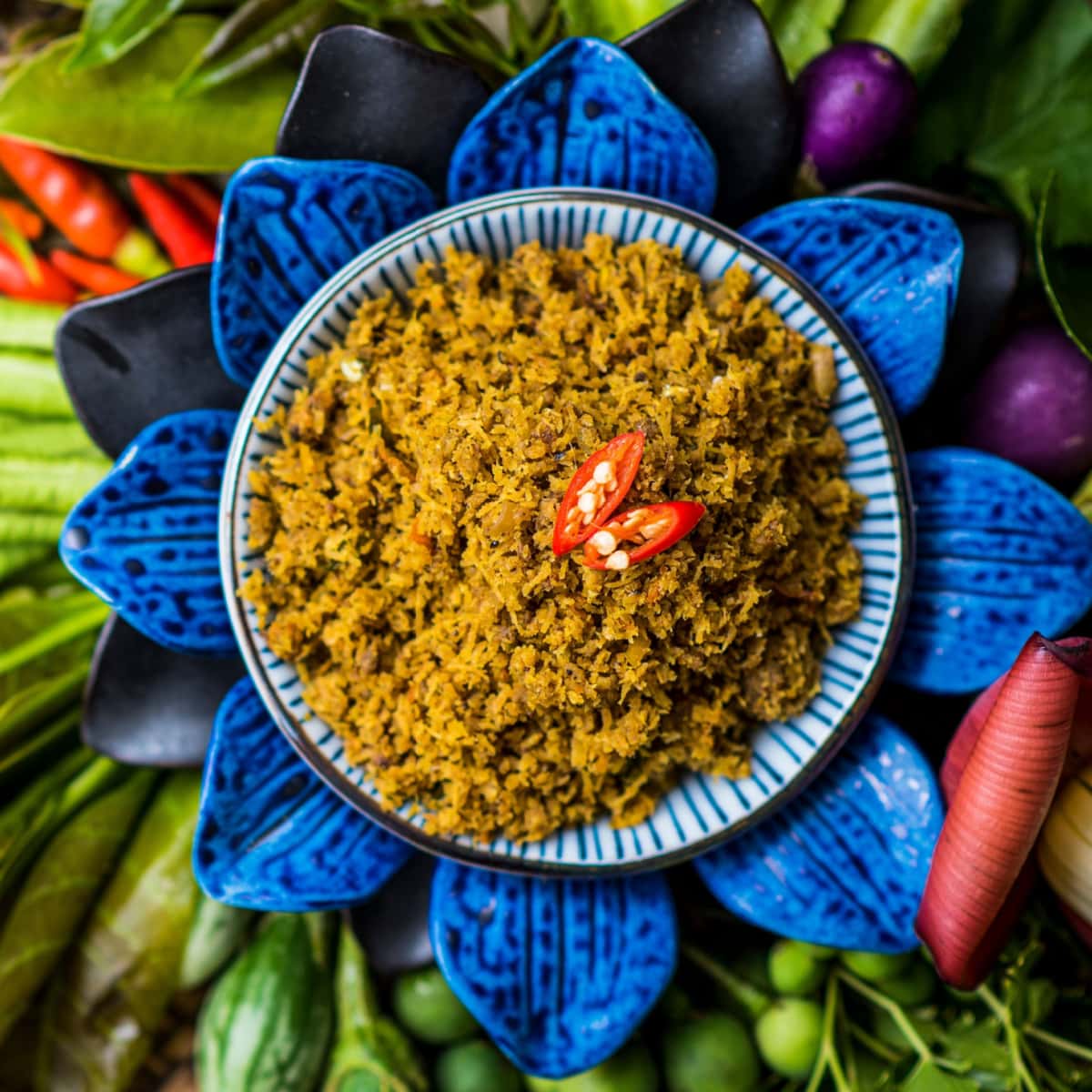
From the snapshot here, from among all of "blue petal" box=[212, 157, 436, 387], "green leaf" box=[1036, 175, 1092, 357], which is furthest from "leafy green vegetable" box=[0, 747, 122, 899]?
"green leaf" box=[1036, 175, 1092, 357]

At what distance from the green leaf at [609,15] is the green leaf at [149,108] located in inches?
17.2

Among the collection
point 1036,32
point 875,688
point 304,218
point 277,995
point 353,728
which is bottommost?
point 277,995

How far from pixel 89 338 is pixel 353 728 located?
570 millimetres

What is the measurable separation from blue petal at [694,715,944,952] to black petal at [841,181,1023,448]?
0.47m

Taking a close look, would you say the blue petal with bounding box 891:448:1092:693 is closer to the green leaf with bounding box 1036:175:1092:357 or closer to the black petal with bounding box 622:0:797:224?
the green leaf with bounding box 1036:175:1092:357

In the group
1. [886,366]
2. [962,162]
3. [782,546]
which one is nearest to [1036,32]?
[962,162]

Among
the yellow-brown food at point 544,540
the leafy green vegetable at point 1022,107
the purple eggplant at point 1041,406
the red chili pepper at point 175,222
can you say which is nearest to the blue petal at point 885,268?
the yellow-brown food at point 544,540

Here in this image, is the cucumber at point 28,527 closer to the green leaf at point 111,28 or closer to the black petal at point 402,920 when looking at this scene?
the green leaf at point 111,28

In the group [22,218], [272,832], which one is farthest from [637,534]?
[22,218]

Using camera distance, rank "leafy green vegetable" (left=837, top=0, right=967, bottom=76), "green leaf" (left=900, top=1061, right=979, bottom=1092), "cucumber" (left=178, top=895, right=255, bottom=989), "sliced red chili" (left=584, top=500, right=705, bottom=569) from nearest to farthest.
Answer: "sliced red chili" (left=584, top=500, right=705, bottom=569) → "green leaf" (left=900, top=1061, right=979, bottom=1092) → "leafy green vegetable" (left=837, top=0, right=967, bottom=76) → "cucumber" (left=178, top=895, right=255, bottom=989)

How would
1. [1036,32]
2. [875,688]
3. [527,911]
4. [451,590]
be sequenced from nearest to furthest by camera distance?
[451,590], [875,688], [527,911], [1036,32]

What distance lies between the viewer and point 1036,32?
1.40 meters

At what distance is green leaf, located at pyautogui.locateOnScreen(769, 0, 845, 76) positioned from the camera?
1.33 meters

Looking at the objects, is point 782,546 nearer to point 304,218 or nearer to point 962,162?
point 304,218
